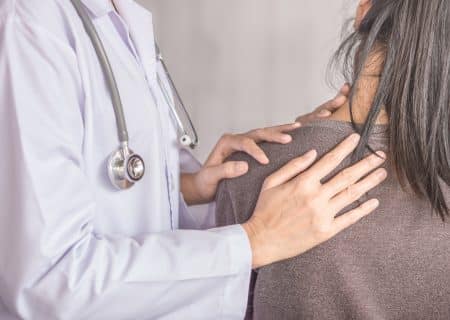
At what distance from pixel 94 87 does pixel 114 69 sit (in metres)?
0.08

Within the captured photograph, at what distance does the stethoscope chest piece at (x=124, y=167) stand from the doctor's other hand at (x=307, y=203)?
0.57 ft

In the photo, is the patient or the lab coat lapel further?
the lab coat lapel

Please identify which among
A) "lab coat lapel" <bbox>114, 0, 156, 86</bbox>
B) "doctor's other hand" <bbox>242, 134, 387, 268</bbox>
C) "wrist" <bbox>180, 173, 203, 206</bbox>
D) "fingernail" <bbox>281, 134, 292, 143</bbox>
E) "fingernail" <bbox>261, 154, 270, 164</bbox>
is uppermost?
"lab coat lapel" <bbox>114, 0, 156, 86</bbox>

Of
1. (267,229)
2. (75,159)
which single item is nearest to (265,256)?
(267,229)

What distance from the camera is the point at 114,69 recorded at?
90cm

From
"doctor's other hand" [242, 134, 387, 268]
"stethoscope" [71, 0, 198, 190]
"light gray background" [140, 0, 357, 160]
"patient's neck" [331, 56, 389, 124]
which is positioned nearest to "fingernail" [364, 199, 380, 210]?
"doctor's other hand" [242, 134, 387, 268]

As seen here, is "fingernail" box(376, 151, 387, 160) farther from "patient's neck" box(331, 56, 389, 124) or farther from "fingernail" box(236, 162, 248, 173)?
"fingernail" box(236, 162, 248, 173)

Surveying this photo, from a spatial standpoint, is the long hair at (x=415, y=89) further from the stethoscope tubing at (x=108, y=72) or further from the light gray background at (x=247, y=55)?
the light gray background at (x=247, y=55)

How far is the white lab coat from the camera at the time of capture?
0.72 m

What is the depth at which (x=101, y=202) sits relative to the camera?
2.81ft

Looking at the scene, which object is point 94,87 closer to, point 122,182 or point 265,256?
point 122,182

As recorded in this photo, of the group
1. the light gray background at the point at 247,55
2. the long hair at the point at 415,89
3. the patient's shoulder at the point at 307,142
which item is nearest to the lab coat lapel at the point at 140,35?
the patient's shoulder at the point at 307,142

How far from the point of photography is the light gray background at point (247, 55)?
5.77ft

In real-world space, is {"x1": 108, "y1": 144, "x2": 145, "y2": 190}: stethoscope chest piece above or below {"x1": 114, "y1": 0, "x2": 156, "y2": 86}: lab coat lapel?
below
